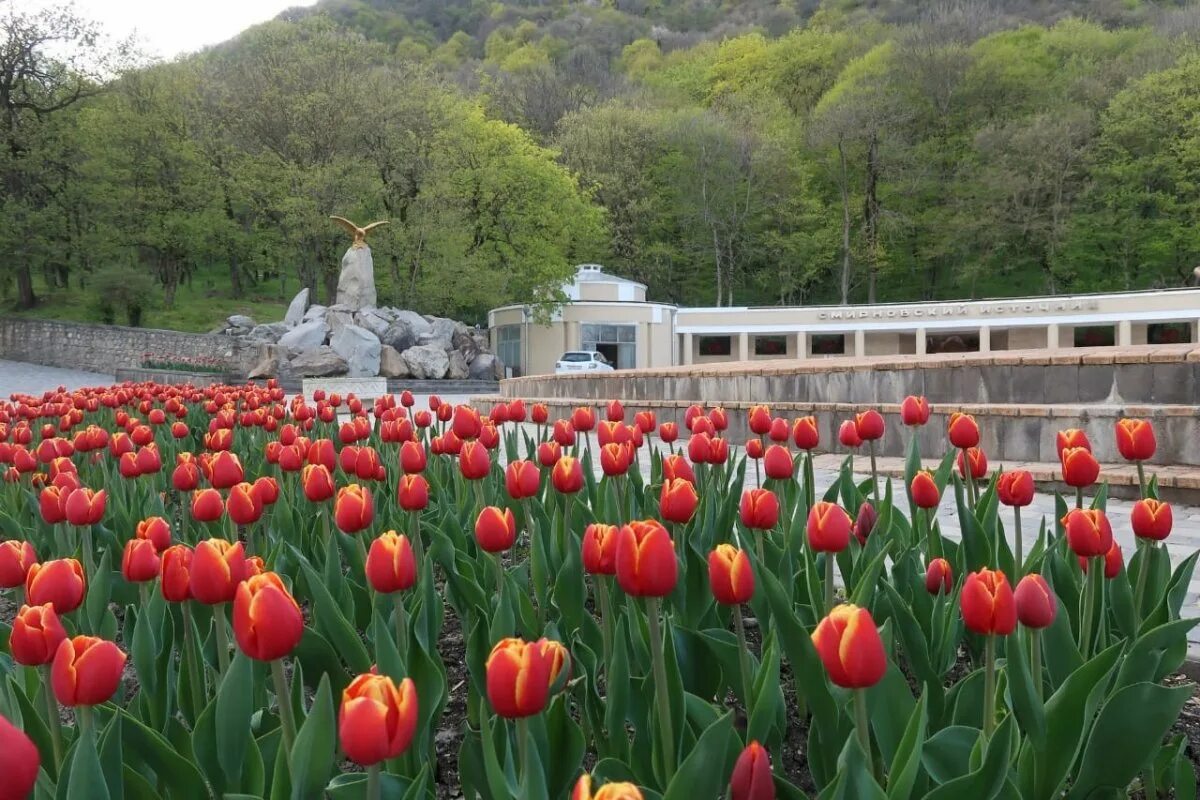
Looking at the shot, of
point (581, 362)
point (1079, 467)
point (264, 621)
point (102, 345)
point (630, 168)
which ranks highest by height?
point (630, 168)

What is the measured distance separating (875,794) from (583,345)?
36030 mm

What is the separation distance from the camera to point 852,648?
1.19m

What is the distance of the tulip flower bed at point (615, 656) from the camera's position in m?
1.21

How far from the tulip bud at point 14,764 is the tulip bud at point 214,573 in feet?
2.02

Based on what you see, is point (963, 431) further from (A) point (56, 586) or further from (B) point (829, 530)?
(A) point (56, 586)

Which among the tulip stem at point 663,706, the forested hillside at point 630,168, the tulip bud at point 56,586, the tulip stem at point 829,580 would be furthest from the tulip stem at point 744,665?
the forested hillside at point 630,168

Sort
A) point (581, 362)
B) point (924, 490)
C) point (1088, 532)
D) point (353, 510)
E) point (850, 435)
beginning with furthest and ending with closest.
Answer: point (581, 362) → point (850, 435) → point (924, 490) → point (353, 510) → point (1088, 532)

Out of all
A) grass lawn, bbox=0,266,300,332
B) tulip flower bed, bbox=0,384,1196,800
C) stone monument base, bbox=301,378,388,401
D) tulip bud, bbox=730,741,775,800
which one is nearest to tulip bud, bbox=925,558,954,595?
tulip flower bed, bbox=0,384,1196,800

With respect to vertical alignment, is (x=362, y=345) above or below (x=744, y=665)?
above

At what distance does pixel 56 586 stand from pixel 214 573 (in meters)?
0.30

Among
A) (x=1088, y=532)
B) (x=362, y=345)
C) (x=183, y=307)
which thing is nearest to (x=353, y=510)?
(x=1088, y=532)

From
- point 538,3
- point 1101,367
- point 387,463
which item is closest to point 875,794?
point 387,463

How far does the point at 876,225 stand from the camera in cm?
4734

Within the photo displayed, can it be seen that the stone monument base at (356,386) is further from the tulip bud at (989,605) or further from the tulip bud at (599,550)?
the tulip bud at (989,605)
